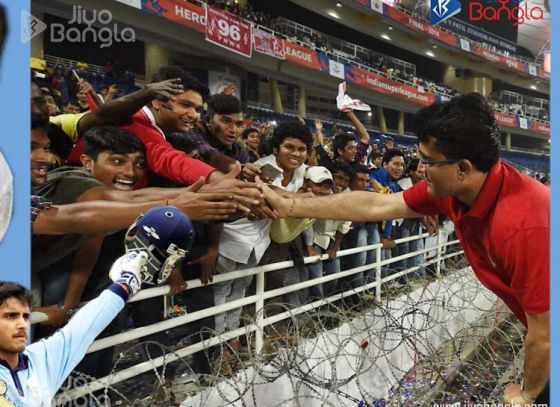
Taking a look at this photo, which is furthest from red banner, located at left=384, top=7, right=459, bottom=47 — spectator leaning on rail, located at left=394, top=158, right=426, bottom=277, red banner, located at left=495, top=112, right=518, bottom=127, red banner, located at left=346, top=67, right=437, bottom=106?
spectator leaning on rail, located at left=394, top=158, right=426, bottom=277

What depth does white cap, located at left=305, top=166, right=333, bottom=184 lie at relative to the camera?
208 centimetres

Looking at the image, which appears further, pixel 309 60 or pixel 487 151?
pixel 309 60

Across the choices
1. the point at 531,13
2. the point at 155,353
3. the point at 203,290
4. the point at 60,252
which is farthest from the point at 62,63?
the point at 531,13

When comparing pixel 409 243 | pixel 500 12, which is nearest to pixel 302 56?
pixel 500 12

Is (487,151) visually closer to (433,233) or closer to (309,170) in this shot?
(309,170)

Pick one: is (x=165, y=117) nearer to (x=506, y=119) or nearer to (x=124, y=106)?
(x=124, y=106)

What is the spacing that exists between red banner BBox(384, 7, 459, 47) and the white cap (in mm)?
721

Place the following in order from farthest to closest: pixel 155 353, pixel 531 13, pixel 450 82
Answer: pixel 450 82 → pixel 531 13 → pixel 155 353

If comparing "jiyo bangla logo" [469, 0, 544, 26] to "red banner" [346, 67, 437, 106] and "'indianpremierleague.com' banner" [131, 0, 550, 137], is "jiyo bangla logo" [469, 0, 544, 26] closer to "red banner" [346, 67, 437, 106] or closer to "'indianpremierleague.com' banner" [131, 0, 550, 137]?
"'indianpremierleague.com' banner" [131, 0, 550, 137]

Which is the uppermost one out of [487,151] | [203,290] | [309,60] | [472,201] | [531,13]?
[531,13]

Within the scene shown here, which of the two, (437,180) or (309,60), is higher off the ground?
(309,60)

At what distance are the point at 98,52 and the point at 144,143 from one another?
0.30 m

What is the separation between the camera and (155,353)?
1779mm

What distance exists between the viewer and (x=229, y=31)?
1680 millimetres
